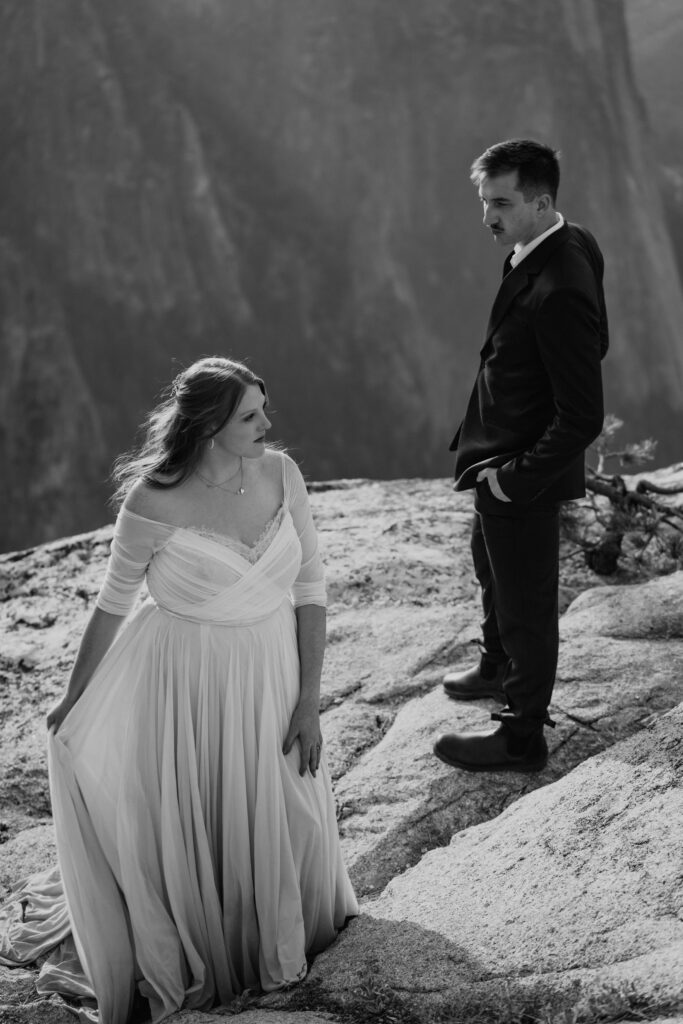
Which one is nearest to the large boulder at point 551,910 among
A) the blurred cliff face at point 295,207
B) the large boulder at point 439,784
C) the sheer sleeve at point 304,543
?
the large boulder at point 439,784

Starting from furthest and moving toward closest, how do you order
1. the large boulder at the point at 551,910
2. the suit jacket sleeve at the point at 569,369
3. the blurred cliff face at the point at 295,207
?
the blurred cliff face at the point at 295,207
the suit jacket sleeve at the point at 569,369
the large boulder at the point at 551,910

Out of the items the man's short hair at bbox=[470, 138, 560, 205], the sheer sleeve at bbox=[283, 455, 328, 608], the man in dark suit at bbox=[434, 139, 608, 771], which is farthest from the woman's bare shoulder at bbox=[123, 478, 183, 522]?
the man's short hair at bbox=[470, 138, 560, 205]

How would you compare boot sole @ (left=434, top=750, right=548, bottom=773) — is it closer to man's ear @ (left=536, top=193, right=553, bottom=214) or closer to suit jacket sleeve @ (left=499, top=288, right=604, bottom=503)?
suit jacket sleeve @ (left=499, top=288, right=604, bottom=503)

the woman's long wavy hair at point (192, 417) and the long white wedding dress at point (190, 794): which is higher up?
the woman's long wavy hair at point (192, 417)

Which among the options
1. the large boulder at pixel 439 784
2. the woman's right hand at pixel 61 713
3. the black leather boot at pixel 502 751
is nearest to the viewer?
the large boulder at pixel 439 784

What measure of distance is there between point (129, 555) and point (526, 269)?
47.9 inches

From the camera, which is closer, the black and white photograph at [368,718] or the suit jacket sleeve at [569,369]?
the black and white photograph at [368,718]

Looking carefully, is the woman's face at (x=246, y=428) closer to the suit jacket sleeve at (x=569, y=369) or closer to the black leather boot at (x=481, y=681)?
the suit jacket sleeve at (x=569, y=369)

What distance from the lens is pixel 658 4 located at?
3625cm

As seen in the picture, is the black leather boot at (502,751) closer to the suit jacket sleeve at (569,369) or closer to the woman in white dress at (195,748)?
the woman in white dress at (195,748)

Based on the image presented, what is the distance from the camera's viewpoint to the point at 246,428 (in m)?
2.17

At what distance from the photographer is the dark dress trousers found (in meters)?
2.45

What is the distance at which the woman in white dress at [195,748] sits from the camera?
7.22 feet

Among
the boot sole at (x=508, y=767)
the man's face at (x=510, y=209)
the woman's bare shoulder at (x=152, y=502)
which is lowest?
the boot sole at (x=508, y=767)
